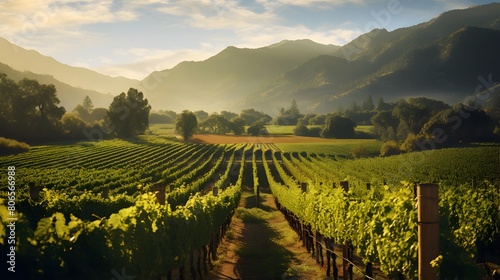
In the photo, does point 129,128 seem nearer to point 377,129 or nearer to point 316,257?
point 377,129

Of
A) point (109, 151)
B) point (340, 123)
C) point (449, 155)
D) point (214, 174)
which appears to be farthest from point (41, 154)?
point (340, 123)

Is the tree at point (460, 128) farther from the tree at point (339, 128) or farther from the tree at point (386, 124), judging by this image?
the tree at point (339, 128)

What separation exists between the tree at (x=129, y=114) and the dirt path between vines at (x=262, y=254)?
3235 inches

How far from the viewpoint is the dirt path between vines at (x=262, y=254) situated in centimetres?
1689

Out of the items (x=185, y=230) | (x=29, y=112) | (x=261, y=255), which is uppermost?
(x=29, y=112)

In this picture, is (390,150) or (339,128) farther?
(339,128)

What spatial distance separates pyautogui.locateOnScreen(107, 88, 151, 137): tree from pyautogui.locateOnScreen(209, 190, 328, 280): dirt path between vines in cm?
8216

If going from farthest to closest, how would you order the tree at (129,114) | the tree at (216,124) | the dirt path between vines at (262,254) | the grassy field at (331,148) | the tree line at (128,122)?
1. the tree at (216,124)
2. the tree at (129,114)
3. the grassy field at (331,148)
4. the tree line at (128,122)
5. the dirt path between vines at (262,254)

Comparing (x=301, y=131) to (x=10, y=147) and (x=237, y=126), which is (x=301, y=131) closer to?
(x=237, y=126)

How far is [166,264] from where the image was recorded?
11.5m

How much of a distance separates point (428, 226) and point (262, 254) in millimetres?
15203

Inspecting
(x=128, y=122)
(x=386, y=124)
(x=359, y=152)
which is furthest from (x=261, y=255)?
(x=386, y=124)

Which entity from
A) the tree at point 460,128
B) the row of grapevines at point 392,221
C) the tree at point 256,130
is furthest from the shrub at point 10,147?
the tree at point 256,130

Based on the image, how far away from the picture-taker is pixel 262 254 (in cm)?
2112
